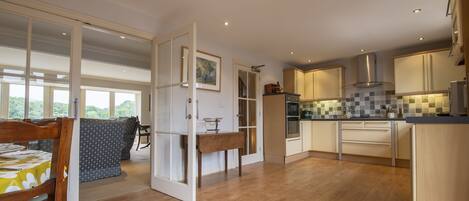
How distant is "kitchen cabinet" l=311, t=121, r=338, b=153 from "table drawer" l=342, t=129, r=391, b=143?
0.22m

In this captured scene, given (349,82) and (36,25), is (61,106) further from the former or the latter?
(349,82)

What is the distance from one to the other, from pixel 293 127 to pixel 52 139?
428 centimetres

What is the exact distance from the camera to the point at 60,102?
90.1 inches

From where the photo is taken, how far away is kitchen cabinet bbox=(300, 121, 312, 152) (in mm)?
4941

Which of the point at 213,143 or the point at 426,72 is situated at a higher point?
the point at 426,72

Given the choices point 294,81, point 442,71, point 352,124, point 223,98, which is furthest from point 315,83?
point 223,98

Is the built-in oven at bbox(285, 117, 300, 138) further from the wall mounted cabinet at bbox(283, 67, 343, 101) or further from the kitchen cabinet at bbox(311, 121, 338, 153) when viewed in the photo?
the wall mounted cabinet at bbox(283, 67, 343, 101)

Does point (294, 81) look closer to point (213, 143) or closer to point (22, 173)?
point (213, 143)

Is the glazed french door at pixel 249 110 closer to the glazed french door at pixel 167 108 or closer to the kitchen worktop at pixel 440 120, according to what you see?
the glazed french door at pixel 167 108

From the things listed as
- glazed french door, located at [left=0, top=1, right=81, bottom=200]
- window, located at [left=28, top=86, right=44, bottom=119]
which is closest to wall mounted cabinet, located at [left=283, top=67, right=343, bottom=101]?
glazed french door, located at [left=0, top=1, right=81, bottom=200]

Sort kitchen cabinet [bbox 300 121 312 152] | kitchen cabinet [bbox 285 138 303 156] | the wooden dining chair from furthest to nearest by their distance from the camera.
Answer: kitchen cabinet [bbox 300 121 312 152]
kitchen cabinet [bbox 285 138 303 156]
the wooden dining chair

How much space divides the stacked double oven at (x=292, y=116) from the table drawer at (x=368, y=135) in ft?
2.94

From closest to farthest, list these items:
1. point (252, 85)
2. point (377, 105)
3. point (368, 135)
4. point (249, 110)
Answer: point (368, 135) → point (249, 110) → point (252, 85) → point (377, 105)

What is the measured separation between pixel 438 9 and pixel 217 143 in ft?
10.2
